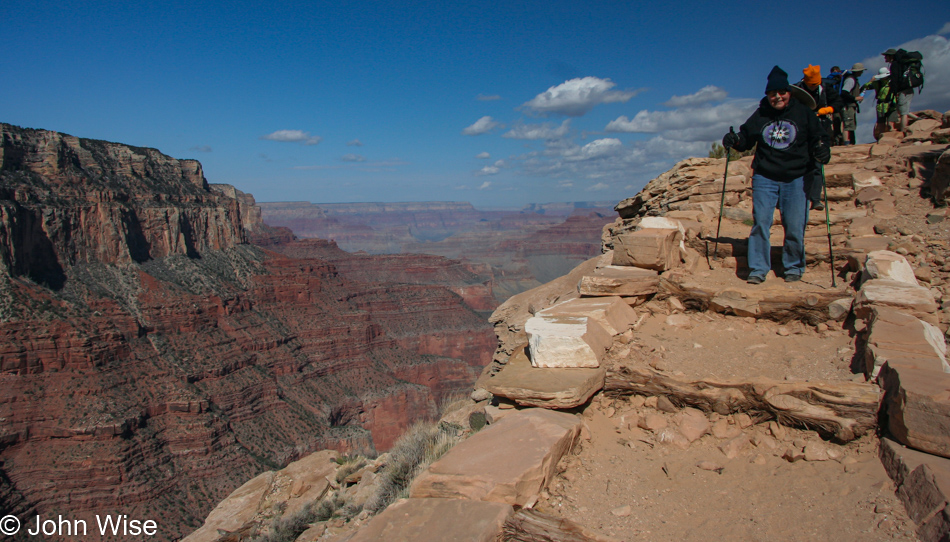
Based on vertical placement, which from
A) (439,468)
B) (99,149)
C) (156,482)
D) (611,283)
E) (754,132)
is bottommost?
(156,482)

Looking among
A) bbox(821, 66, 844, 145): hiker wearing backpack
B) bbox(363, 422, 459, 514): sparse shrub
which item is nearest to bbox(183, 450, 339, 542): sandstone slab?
bbox(363, 422, 459, 514): sparse shrub

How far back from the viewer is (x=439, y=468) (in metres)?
3.26

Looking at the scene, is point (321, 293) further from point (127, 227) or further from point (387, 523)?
point (387, 523)

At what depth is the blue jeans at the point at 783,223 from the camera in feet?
17.9

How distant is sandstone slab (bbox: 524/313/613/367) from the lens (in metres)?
4.34

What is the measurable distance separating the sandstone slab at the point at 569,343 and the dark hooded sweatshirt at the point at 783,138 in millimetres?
2998

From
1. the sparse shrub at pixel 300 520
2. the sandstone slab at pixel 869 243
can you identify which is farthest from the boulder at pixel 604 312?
the sparse shrub at pixel 300 520

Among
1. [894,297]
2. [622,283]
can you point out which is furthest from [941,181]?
[622,283]

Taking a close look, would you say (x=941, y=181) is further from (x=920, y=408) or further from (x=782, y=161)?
(x=920, y=408)

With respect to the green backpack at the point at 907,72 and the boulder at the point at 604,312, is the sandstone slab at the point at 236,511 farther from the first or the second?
the green backpack at the point at 907,72

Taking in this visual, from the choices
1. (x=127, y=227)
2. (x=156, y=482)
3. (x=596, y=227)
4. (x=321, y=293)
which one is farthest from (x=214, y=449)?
(x=596, y=227)

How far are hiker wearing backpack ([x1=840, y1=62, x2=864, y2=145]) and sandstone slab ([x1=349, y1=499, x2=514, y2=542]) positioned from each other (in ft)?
40.3

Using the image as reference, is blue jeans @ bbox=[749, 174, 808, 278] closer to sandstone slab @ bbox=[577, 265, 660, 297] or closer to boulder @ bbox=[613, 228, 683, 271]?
boulder @ bbox=[613, 228, 683, 271]

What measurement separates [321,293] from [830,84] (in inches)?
2130
